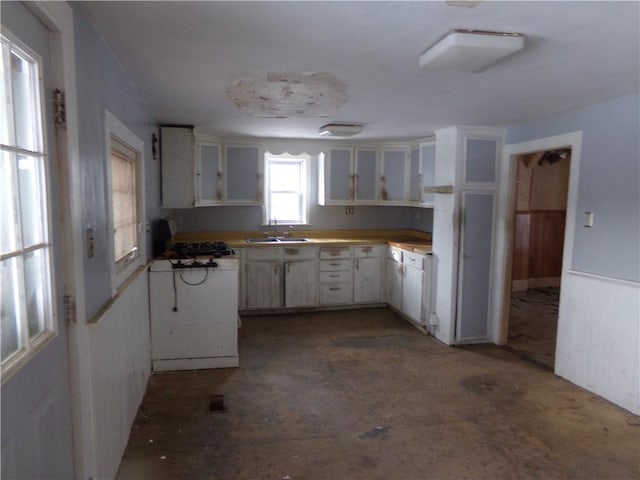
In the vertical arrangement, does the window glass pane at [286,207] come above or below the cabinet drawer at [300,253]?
above

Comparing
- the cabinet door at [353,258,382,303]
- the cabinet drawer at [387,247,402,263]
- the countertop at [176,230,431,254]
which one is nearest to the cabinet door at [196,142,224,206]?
the countertop at [176,230,431,254]

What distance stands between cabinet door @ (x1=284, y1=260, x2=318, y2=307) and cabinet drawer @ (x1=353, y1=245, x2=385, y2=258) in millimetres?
555

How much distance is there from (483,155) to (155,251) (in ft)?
10.6

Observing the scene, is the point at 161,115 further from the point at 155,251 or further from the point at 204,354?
the point at 204,354

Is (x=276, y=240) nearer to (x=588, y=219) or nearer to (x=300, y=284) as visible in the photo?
(x=300, y=284)

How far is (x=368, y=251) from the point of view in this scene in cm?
533

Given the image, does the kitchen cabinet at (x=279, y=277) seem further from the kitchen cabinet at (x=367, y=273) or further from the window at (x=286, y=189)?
the window at (x=286, y=189)

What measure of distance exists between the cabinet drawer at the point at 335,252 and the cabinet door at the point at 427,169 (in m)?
1.12

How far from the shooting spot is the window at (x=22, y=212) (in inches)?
43.9

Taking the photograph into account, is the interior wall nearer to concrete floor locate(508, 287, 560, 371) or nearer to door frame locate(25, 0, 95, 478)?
concrete floor locate(508, 287, 560, 371)

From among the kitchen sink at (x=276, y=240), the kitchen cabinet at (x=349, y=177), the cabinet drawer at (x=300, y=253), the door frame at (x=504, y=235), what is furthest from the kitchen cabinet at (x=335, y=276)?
the door frame at (x=504, y=235)

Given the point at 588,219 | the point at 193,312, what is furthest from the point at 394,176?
the point at 193,312

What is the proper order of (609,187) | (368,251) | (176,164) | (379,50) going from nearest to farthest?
(379,50)
(609,187)
(176,164)
(368,251)

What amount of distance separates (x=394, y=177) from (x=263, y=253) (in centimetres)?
201
